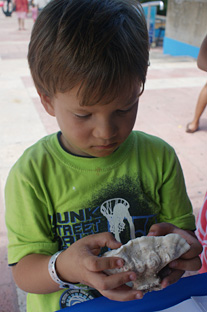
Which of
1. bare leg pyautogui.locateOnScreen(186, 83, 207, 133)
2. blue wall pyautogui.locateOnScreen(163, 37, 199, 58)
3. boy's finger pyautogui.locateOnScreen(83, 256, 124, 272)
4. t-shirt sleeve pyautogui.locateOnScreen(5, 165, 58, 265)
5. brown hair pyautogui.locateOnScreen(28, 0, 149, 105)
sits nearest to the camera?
boy's finger pyautogui.locateOnScreen(83, 256, 124, 272)

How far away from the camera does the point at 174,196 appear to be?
4.04ft

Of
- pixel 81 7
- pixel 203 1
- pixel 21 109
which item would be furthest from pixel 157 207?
pixel 203 1

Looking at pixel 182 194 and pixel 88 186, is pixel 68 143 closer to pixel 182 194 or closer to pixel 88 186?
pixel 88 186

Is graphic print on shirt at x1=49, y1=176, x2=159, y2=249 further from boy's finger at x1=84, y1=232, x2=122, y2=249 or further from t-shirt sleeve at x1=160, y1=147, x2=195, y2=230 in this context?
boy's finger at x1=84, y1=232, x2=122, y2=249

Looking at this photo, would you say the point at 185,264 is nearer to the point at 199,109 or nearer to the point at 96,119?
the point at 96,119

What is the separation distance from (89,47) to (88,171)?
430 mm

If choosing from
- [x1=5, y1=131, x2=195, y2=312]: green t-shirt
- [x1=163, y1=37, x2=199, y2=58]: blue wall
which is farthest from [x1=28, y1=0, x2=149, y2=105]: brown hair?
[x1=163, y1=37, x2=199, y2=58]: blue wall

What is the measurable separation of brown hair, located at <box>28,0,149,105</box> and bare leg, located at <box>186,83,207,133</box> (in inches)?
123

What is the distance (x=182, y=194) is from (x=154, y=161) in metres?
0.17

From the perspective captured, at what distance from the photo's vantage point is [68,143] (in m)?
1.18

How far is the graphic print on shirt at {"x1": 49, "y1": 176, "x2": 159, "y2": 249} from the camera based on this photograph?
1.14 m

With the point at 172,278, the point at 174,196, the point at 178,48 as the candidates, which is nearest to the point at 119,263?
the point at 172,278

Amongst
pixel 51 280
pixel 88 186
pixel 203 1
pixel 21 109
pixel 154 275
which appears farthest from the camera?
pixel 203 1

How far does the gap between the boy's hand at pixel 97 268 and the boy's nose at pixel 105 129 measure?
0.29 meters
